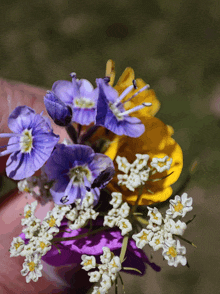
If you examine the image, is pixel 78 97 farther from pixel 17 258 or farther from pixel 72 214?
pixel 17 258

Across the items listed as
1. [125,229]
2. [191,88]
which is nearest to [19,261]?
[125,229]

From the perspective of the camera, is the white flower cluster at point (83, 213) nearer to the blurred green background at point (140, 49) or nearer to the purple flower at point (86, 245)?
the purple flower at point (86, 245)

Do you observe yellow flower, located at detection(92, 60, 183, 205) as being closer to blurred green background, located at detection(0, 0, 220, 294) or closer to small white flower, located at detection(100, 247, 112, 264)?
small white flower, located at detection(100, 247, 112, 264)

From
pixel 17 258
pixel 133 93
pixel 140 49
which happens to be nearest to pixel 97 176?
pixel 133 93

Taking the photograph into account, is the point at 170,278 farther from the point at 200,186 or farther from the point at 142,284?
the point at 200,186

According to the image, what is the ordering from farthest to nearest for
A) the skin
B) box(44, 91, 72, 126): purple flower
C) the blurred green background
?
the blurred green background, the skin, box(44, 91, 72, 126): purple flower

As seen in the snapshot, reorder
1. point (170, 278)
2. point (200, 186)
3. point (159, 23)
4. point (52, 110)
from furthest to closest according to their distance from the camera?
1. point (159, 23)
2. point (200, 186)
3. point (170, 278)
4. point (52, 110)

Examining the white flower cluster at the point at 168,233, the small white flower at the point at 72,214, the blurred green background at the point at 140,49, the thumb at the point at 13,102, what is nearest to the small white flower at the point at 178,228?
the white flower cluster at the point at 168,233

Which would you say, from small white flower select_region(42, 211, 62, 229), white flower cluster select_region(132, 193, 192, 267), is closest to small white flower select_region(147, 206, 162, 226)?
white flower cluster select_region(132, 193, 192, 267)
